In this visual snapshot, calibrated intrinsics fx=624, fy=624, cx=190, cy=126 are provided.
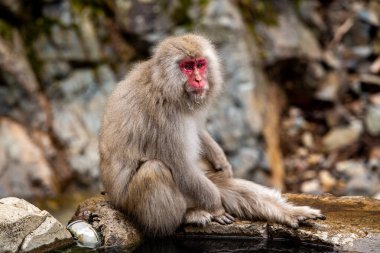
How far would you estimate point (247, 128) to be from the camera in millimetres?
9703

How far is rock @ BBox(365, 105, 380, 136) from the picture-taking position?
11.0m

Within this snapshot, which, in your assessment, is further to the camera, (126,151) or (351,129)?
(351,129)

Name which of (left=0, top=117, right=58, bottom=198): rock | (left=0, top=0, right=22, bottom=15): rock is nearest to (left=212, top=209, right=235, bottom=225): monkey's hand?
(left=0, top=117, right=58, bottom=198): rock

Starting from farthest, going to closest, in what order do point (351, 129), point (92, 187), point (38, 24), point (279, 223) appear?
point (351, 129) → point (38, 24) → point (92, 187) → point (279, 223)

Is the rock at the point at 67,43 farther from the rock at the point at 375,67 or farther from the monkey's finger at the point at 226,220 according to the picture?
the monkey's finger at the point at 226,220

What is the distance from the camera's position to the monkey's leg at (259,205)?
191 inches

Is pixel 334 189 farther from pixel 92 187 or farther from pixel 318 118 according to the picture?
pixel 92 187

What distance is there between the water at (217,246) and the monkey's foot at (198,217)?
0.13 meters

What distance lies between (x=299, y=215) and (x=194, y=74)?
4.47 ft

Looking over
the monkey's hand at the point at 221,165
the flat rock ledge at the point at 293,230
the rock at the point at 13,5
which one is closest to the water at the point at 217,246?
the flat rock ledge at the point at 293,230

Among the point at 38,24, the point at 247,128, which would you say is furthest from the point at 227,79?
the point at 38,24

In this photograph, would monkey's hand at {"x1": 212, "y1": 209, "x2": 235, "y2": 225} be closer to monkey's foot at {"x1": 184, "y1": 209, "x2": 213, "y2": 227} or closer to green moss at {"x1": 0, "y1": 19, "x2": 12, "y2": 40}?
monkey's foot at {"x1": 184, "y1": 209, "x2": 213, "y2": 227}

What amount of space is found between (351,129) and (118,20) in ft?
14.8

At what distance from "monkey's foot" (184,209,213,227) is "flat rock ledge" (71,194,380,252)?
0.06m
